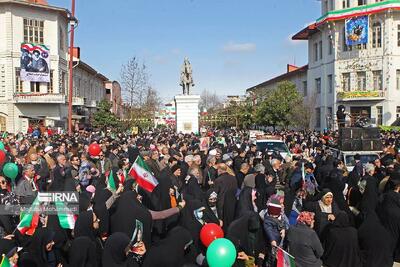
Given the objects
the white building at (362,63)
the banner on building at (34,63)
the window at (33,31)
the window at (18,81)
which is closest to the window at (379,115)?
the white building at (362,63)

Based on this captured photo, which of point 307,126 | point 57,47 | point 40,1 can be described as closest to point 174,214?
point 307,126

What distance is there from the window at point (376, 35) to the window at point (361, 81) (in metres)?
2.62

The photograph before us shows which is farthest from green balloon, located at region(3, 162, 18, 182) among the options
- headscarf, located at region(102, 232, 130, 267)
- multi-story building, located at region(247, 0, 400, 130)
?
multi-story building, located at region(247, 0, 400, 130)

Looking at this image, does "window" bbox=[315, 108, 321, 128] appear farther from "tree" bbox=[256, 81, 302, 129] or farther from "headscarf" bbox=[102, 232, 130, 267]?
"headscarf" bbox=[102, 232, 130, 267]

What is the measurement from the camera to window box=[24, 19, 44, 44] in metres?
42.6

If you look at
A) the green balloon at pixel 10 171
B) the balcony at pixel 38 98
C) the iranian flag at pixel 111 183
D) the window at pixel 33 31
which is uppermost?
the window at pixel 33 31

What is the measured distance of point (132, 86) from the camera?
3297 centimetres

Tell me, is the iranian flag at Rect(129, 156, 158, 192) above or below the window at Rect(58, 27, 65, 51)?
below

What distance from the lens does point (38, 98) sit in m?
41.5

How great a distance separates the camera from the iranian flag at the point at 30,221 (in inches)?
237

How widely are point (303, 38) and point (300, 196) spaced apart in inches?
1789

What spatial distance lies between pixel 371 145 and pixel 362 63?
28057mm

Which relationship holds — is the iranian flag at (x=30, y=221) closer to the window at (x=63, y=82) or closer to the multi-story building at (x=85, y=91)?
the window at (x=63, y=82)

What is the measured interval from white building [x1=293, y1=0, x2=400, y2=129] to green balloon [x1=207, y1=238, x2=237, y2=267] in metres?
38.7
